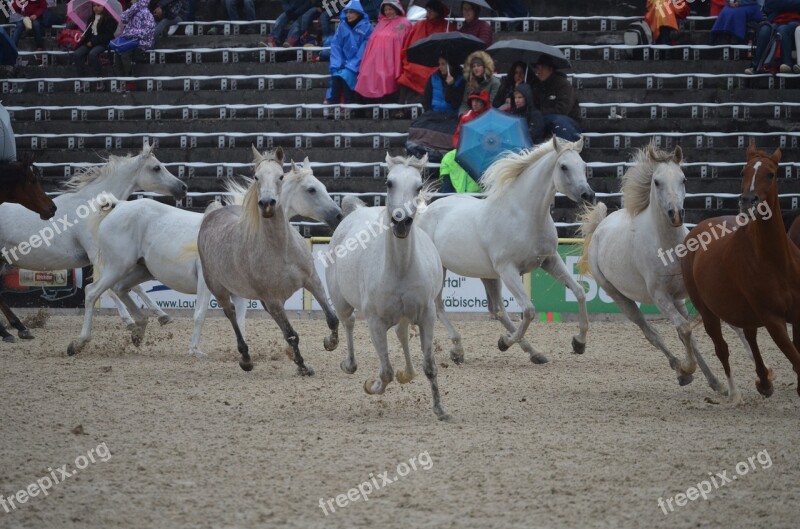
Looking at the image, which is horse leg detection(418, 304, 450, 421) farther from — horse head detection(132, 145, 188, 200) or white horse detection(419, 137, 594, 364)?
horse head detection(132, 145, 188, 200)

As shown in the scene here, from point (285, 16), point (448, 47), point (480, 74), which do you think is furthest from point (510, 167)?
point (285, 16)

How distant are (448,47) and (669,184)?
9.14 m

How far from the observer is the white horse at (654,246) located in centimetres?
889

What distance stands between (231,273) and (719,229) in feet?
14.9

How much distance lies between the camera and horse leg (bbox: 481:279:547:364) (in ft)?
37.3

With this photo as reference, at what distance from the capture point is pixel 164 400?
8.84 metres

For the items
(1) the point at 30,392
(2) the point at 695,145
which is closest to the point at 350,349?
(1) the point at 30,392

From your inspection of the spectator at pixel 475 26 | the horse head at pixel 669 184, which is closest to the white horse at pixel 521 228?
the horse head at pixel 669 184

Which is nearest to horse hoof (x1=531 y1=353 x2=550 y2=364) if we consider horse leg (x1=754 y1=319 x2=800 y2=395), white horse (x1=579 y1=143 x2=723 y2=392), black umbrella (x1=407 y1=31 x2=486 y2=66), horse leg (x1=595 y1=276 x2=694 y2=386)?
horse leg (x1=595 y1=276 x2=694 y2=386)

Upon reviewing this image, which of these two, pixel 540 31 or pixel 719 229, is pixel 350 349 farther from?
pixel 540 31

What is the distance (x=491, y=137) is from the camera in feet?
49.3

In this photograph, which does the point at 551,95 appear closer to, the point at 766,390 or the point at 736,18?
the point at 736,18

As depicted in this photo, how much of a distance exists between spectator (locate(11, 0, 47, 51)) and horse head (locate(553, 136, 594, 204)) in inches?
593

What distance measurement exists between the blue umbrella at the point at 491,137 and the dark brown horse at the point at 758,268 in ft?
23.0
